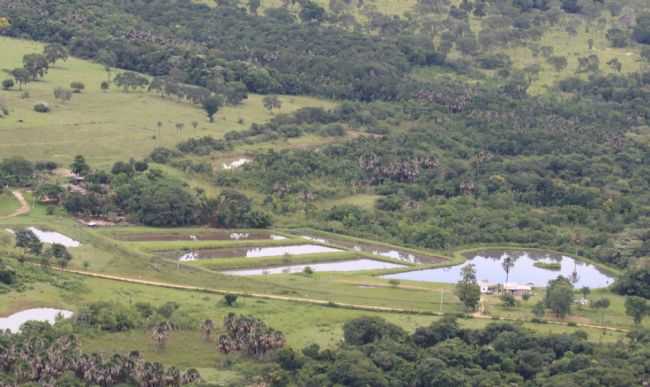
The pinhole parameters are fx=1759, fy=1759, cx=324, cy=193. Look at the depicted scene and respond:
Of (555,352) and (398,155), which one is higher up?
(398,155)

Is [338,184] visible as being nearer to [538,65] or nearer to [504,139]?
[504,139]

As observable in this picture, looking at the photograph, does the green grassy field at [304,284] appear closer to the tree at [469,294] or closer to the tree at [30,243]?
the tree at [469,294]

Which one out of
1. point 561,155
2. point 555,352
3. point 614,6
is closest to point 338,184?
point 561,155

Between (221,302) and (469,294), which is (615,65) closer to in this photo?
(469,294)

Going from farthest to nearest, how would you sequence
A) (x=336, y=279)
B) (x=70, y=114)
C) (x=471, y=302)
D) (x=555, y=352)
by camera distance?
1. (x=70, y=114)
2. (x=336, y=279)
3. (x=471, y=302)
4. (x=555, y=352)

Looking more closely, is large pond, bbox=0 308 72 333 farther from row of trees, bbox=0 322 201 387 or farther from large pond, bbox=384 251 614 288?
large pond, bbox=384 251 614 288

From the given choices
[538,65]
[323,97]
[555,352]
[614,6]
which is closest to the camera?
[555,352]

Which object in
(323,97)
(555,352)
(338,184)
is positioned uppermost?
(323,97)

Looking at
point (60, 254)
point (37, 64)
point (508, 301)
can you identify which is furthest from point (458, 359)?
point (37, 64)

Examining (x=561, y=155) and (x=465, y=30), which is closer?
(x=561, y=155)
